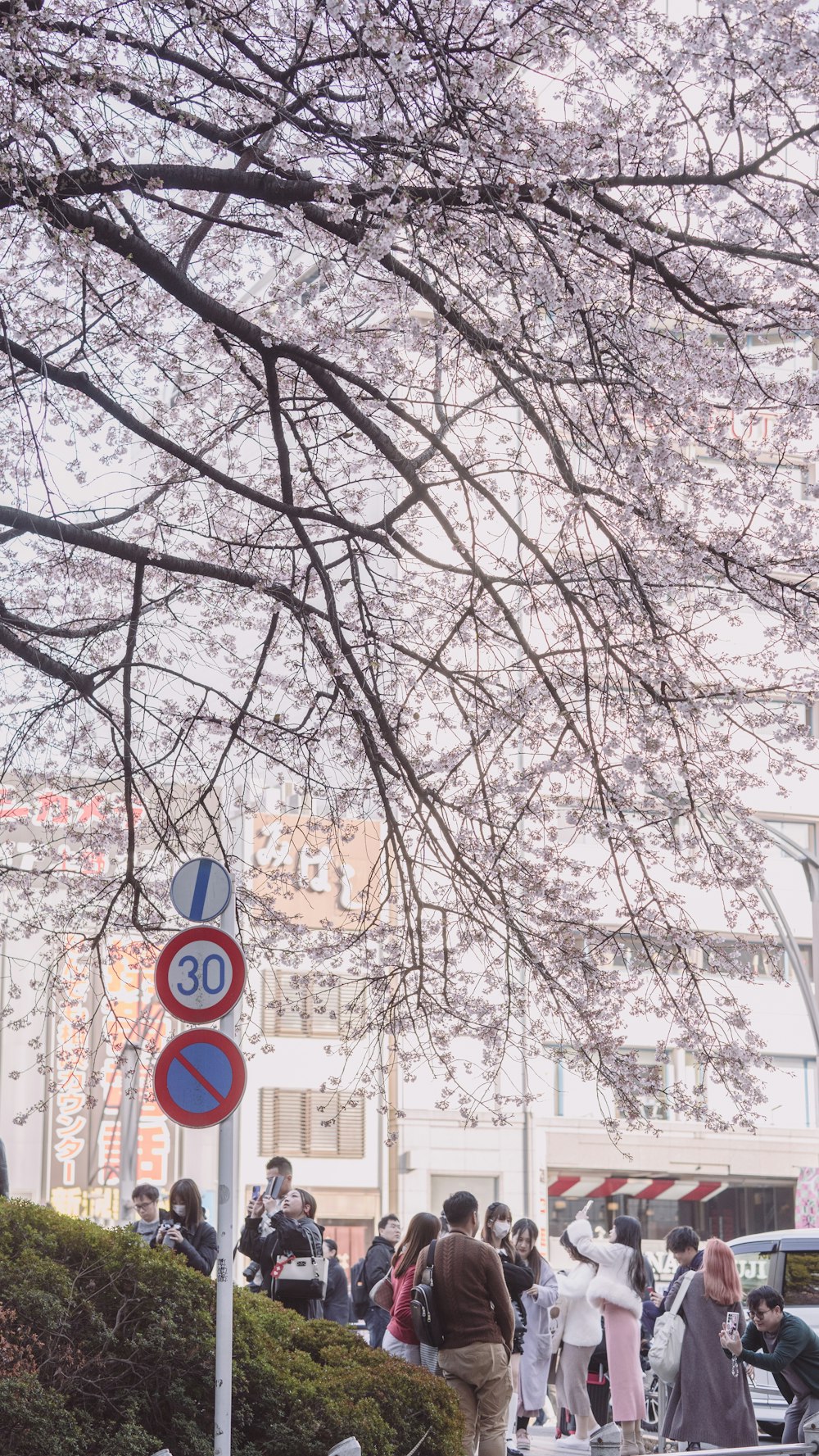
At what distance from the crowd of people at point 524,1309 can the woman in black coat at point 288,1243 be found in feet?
0.03

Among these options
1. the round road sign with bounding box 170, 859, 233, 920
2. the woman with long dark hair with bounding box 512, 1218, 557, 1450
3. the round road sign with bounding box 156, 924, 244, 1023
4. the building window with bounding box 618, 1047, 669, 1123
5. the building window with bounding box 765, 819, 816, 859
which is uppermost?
the building window with bounding box 765, 819, 816, 859

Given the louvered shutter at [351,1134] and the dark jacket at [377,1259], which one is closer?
the dark jacket at [377,1259]

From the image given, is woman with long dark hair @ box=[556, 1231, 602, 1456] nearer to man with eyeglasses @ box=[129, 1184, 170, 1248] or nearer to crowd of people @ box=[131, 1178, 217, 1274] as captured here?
crowd of people @ box=[131, 1178, 217, 1274]

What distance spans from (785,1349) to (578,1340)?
3366 mm

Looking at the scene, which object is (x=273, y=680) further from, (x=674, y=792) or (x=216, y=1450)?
(x=216, y=1450)

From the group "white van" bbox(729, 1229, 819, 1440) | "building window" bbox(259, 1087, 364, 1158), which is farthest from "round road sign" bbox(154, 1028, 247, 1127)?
"building window" bbox(259, 1087, 364, 1158)

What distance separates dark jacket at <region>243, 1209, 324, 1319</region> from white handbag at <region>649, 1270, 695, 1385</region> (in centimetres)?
220

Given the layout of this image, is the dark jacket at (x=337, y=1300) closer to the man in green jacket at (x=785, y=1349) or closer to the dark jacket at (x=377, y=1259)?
the dark jacket at (x=377, y=1259)

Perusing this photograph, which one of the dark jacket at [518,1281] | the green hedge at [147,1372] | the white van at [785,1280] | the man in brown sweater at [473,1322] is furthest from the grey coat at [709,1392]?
the white van at [785,1280]

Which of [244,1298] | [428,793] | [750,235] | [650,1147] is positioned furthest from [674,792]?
[650,1147]

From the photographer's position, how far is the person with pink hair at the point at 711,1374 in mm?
8031

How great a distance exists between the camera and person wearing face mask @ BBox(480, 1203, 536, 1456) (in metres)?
9.69

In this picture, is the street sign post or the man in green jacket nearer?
the street sign post

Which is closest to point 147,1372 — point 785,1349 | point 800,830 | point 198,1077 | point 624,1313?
point 198,1077
